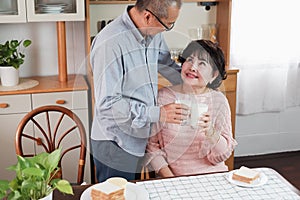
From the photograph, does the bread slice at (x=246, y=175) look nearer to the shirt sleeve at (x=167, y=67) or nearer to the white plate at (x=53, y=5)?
the shirt sleeve at (x=167, y=67)

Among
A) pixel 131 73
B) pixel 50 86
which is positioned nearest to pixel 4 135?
pixel 50 86

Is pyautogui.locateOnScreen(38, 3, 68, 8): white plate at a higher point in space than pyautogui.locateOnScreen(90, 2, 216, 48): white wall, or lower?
higher

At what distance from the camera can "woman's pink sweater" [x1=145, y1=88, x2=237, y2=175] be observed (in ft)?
6.35

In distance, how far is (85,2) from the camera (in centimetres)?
310

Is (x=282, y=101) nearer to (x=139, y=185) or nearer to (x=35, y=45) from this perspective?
(x=35, y=45)

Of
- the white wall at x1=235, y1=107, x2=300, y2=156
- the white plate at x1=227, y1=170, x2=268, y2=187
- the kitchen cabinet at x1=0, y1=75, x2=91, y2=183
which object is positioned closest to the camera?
the white plate at x1=227, y1=170, x2=268, y2=187

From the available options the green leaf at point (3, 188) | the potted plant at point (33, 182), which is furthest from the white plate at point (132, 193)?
the green leaf at point (3, 188)

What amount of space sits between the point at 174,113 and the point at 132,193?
0.37 m

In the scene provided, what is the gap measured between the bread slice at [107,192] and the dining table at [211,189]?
0.20 feet

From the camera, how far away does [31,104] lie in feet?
9.80

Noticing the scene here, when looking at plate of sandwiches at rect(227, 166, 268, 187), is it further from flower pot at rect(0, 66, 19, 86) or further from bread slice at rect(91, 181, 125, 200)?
flower pot at rect(0, 66, 19, 86)

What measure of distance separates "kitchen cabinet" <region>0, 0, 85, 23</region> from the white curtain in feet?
3.84

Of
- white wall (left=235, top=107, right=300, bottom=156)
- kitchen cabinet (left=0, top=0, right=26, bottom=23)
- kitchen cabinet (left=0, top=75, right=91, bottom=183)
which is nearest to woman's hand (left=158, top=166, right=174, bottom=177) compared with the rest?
kitchen cabinet (left=0, top=75, right=91, bottom=183)

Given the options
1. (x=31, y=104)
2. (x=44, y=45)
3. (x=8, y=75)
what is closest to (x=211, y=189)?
(x=31, y=104)
